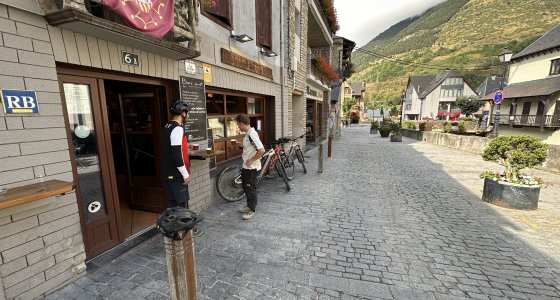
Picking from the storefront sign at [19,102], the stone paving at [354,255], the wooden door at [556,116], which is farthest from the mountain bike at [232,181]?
the wooden door at [556,116]

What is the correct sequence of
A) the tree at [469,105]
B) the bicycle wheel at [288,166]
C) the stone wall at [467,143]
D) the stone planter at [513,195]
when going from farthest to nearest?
the tree at [469,105], the stone wall at [467,143], the bicycle wheel at [288,166], the stone planter at [513,195]

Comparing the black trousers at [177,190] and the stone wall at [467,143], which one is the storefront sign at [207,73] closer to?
the black trousers at [177,190]

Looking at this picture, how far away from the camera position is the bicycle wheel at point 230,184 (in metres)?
5.05

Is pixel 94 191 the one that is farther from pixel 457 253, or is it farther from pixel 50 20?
pixel 457 253

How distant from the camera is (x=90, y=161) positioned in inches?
120

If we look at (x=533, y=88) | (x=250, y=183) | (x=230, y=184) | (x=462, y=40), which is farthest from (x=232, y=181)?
(x=462, y=40)

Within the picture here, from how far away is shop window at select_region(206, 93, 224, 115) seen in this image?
5.20 meters

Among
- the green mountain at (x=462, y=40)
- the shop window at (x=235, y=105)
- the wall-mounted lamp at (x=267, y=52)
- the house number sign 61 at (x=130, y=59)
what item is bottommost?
the shop window at (x=235, y=105)

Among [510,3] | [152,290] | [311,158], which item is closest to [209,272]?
[152,290]

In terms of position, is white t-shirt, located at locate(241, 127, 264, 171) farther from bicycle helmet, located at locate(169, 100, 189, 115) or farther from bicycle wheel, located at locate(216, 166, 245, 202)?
bicycle helmet, located at locate(169, 100, 189, 115)

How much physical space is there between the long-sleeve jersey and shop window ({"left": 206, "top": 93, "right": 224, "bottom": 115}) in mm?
2035

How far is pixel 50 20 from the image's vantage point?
228 cm

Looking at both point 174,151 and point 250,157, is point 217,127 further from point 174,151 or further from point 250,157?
point 174,151

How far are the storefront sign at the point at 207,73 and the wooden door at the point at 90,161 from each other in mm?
1777
